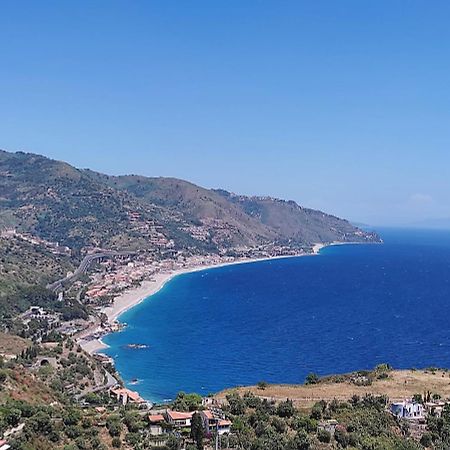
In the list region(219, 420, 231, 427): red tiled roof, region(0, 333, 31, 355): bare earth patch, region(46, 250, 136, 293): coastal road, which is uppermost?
region(219, 420, 231, 427): red tiled roof

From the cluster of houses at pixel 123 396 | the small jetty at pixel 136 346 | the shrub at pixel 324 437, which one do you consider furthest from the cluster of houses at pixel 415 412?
the small jetty at pixel 136 346

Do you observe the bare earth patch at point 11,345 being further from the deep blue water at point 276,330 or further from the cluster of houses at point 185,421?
the cluster of houses at point 185,421

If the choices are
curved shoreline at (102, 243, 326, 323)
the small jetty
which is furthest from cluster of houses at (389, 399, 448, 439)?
curved shoreline at (102, 243, 326, 323)

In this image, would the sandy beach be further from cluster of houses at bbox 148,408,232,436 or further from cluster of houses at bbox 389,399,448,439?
cluster of houses at bbox 389,399,448,439

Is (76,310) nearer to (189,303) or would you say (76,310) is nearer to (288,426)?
(189,303)

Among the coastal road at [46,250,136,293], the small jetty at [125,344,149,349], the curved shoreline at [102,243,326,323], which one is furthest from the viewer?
the coastal road at [46,250,136,293]

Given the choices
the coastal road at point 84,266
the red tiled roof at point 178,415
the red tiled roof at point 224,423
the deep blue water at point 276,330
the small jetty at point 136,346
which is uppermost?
the red tiled roof at point 224,423

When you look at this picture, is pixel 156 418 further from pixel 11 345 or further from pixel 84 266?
pixel 84 266
